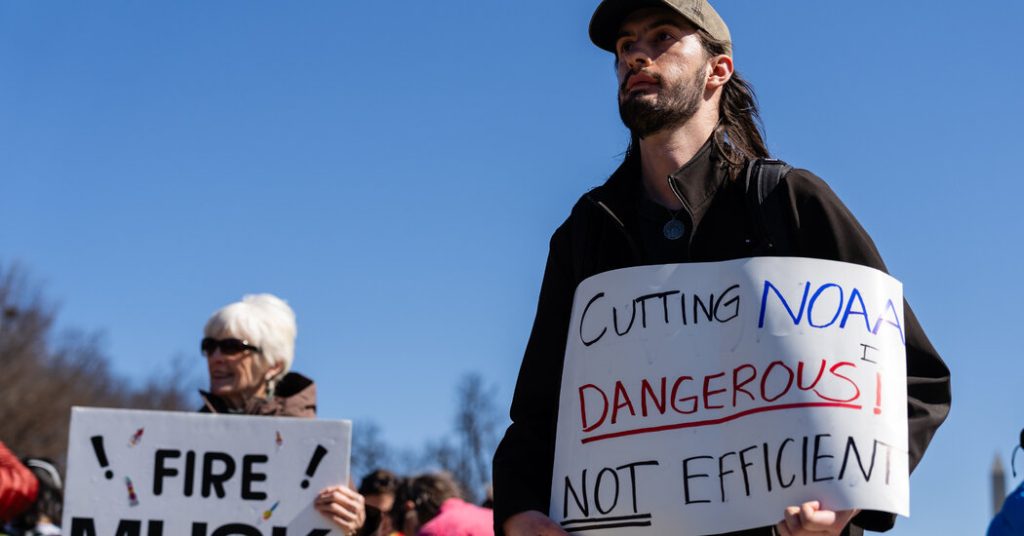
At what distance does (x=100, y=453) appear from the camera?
5082 millimetres

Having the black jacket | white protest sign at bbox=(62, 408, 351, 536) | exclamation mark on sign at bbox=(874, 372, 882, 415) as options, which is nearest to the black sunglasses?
white protest sign at bbox=(62, 408, 351, 536)

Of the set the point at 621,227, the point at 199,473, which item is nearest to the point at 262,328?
the point at 199,473

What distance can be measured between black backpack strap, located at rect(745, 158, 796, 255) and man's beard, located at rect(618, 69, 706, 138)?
0.68ft

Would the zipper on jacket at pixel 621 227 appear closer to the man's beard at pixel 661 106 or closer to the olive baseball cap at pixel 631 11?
the man's beard at pixel 661 106

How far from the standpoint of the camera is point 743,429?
259 centimetres

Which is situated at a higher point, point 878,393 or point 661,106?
point 661,106

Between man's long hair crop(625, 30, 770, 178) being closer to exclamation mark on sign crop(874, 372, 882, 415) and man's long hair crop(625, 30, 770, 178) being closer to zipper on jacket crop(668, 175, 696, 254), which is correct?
zipper on jacket crop(668, 175, 696, 254)

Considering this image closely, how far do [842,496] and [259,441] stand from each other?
302cm

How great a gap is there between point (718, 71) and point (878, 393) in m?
0.87

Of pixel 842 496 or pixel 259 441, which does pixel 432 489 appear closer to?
pixel 259 441

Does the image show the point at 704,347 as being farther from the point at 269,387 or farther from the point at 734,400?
the point at 269,387

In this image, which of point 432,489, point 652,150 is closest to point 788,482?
point 652,150

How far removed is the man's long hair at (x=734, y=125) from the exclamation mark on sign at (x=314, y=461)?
7.42 feet

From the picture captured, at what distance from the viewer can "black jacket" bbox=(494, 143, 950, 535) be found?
270 centimetres
